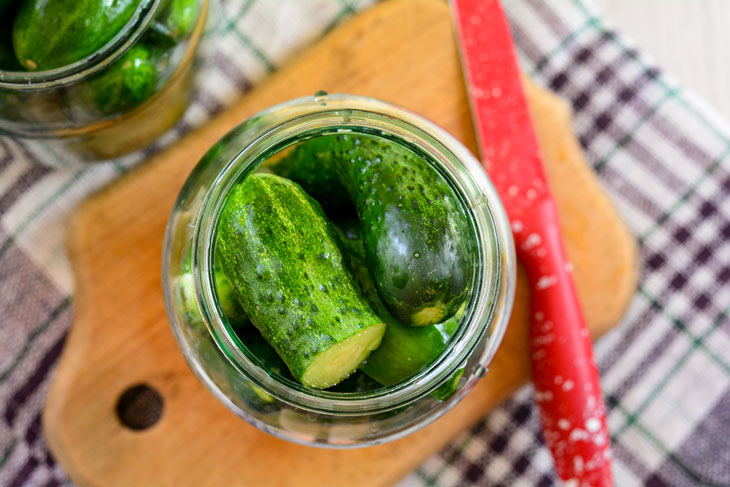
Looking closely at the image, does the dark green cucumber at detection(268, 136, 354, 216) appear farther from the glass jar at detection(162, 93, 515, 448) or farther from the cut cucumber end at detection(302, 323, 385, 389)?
the cut cucumber end at detection(302, 323, 385, 389)

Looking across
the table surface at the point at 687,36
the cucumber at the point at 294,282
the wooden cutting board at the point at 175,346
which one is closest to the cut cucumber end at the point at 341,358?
the cucumber at the point at 294,282

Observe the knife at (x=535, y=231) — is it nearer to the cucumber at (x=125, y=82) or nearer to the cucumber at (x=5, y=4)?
the cucumber at (x=125, y=82)

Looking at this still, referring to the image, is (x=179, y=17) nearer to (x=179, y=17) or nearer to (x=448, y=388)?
(x=179, y=17)

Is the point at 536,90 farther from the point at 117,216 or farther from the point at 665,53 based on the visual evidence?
the point at 117,216

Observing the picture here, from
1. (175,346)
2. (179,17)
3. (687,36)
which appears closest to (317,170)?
(179,17)

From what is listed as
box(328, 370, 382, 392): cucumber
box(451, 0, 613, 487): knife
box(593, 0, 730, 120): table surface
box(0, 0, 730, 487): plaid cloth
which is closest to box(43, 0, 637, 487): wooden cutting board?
box(451, 0, 613, 487): knife
